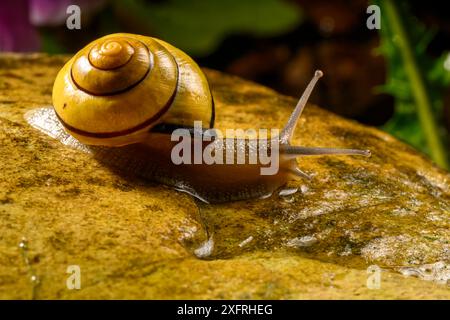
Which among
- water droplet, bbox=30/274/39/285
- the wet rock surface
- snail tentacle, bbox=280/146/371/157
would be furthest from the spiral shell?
water droplet, bbox=30/274/39/285

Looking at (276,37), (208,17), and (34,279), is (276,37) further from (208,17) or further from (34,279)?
(34,279)

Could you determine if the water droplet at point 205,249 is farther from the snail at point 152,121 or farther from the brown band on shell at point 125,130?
the brown band on shell at point 125,130

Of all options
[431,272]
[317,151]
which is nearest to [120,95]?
[317,151]

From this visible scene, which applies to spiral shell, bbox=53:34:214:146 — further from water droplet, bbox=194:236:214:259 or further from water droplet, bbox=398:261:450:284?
water droplet, bbox=398:261:450:284

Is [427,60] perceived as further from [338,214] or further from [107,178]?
[107,178]

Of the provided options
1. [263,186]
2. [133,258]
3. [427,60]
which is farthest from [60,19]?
[133,258]
